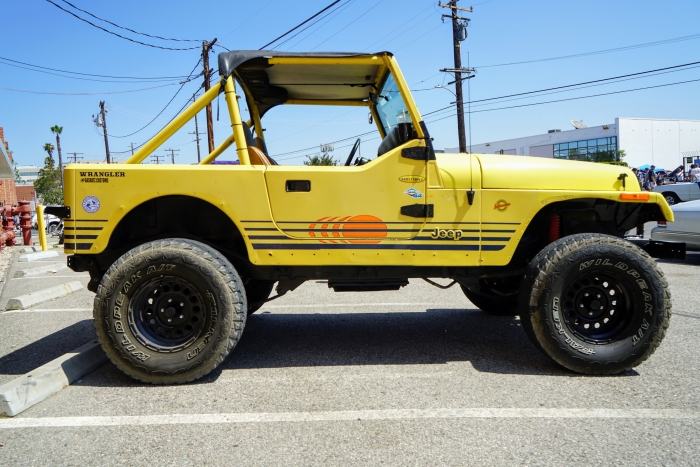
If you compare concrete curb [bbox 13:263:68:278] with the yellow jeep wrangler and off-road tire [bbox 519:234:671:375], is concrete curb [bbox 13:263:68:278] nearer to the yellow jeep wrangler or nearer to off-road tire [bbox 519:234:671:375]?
the yellow jeep wrangler

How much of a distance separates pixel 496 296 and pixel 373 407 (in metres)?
2.15

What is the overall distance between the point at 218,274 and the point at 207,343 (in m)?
0.47

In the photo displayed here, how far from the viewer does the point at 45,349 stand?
4.66 m

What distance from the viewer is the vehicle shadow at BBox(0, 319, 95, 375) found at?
4.16 m

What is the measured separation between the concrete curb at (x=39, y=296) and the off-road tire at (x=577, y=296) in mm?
5910

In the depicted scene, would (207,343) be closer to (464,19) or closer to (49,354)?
(49,354)

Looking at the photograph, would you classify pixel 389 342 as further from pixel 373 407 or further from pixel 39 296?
pixel 39 296

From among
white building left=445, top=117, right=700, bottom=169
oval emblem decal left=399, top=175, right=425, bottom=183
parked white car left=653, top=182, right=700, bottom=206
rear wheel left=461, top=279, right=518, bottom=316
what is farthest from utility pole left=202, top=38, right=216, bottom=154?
white building left=445, top=117, right=700, bottom=169

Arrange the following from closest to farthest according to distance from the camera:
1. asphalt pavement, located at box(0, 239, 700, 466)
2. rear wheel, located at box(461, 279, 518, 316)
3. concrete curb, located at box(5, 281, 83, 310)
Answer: asphalt pavement, located at box(0, 239, 700, 466)
rear wheel, located at box(461, 279, 518, 316)
concrete curb, located at box(5, 281, 83, 310)

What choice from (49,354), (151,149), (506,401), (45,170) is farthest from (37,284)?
(45,170)

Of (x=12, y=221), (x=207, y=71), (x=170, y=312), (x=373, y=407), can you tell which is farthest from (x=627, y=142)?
(x=170, y=312)

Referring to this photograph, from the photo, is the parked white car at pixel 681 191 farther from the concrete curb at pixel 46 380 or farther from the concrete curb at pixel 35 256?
the concrete curb at pixel 35 256

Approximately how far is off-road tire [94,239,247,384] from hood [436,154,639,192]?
1.77 m

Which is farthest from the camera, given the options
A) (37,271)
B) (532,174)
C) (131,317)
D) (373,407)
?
(37,271)
